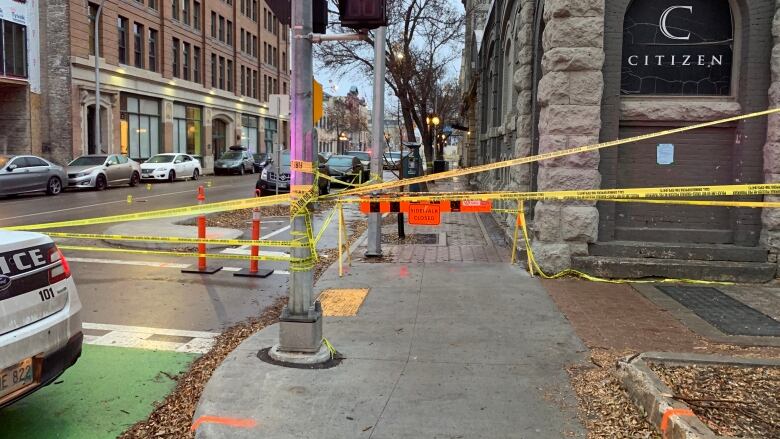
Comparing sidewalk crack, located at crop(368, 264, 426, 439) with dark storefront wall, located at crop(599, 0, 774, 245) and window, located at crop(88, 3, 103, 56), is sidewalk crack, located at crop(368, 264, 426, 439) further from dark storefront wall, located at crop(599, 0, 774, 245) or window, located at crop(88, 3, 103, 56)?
window, located at crop(88, 3, 103, 56)

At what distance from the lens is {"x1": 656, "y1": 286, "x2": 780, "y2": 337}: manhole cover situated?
5973mm

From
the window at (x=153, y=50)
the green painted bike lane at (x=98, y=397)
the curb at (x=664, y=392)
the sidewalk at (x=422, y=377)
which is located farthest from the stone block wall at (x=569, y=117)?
the window at (x=153, y=50)

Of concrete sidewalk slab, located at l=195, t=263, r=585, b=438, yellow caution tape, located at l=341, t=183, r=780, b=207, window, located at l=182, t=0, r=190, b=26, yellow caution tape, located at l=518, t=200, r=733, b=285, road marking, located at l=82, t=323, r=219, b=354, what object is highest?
window, located at l=182, t=0, r=190, b=26

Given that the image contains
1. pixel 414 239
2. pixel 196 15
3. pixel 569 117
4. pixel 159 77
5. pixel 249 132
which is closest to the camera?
pixel 569 117

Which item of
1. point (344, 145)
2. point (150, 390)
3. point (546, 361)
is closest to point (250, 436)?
point (150, 390)

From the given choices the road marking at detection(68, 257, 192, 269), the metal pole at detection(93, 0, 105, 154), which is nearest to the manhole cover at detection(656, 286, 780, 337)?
the road marking at detection(68, 257, 192, 269)

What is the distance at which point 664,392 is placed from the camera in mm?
3984

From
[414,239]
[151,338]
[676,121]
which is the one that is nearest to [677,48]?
[676,121]

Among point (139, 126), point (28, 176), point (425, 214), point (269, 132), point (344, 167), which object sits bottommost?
point (425, 214)

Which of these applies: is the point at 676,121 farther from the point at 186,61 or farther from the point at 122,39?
the point at 186,61

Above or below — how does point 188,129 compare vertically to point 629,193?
above

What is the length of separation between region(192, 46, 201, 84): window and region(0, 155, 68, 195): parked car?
78.7 feet

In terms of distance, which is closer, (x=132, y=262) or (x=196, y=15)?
(x=132, y=262)

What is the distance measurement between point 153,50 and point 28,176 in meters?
21.3
